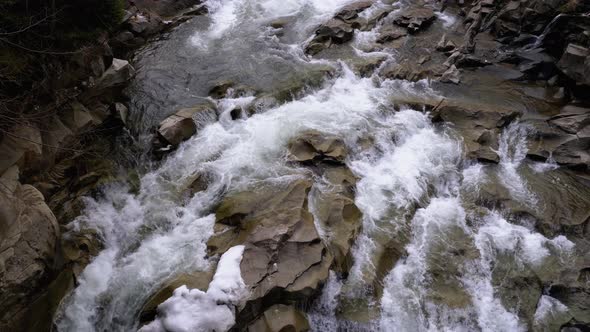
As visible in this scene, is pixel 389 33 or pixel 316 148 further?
pixel 389 33

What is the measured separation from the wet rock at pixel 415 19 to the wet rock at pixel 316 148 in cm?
805

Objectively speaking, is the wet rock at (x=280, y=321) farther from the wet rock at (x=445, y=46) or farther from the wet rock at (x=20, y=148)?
the wet rock at (x=445, y=46)

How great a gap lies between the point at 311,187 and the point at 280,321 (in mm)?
3075

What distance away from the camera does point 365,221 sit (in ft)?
27.6

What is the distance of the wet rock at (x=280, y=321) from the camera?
6.28 meters

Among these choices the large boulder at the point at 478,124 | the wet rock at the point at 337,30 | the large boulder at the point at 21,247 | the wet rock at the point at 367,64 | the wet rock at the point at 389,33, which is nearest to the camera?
the large boulder at the point at 21,247

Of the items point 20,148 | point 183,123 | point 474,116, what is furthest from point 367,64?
point 20,148

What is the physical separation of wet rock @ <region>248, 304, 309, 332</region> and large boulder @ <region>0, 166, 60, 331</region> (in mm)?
3400

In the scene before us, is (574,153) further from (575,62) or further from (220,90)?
(220,90)

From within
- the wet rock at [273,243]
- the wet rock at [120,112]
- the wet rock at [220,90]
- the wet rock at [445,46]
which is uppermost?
the wet rock at [120,112]

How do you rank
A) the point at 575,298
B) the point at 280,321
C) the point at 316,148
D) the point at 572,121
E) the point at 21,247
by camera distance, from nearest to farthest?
the point at 21,247
the point at 280,321
the point at 575,298
the point at 316,148
the point at 572,121

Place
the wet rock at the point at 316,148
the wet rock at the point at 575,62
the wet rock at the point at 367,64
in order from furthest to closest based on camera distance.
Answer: the wet rock at the point at 367,64
the wet rock at the point at 575,62
the wet rock at the point at 316,148

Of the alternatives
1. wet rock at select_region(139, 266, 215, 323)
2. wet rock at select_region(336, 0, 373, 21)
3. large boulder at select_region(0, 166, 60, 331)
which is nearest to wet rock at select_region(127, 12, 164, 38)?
wet rock at select_region(336, 0, 373, 21)

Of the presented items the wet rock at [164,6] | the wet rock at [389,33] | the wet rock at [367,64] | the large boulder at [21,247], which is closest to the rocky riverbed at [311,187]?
the large boulder at [21,247]
